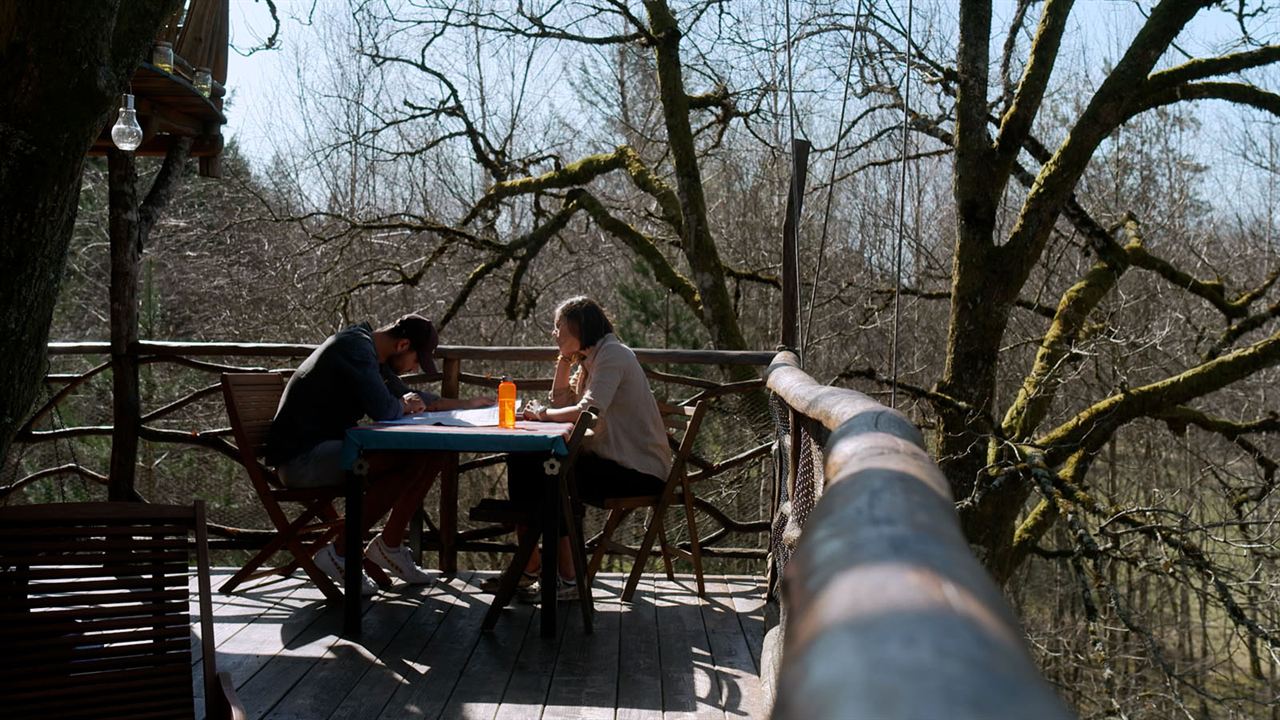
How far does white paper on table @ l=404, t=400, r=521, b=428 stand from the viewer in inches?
186

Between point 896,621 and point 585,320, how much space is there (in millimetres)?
4546

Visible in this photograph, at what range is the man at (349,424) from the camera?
187 inches

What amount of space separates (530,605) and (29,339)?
264 cm

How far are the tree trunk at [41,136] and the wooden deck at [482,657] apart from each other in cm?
144

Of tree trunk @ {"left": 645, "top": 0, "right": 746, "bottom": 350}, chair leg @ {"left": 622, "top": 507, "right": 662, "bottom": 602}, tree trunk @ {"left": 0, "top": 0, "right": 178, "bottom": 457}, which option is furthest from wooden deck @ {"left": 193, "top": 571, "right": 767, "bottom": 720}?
tree trunk @ {"left": 645, "top": 0, "right": 746, "bottom": 350}

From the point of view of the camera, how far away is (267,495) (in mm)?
4746

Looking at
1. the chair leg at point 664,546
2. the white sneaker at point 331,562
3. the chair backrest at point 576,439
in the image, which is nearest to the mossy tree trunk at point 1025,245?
the chair leg at point 664,546

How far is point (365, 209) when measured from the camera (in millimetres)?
14805

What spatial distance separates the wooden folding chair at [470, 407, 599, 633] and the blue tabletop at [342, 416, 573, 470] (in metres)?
0.08

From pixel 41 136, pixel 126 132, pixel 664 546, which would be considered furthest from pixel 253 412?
pixel 41 136

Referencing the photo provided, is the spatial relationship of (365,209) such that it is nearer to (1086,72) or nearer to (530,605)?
(1086,72)

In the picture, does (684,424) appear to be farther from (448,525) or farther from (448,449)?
(448,449)

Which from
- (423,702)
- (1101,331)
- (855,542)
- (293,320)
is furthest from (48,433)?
(293,320)

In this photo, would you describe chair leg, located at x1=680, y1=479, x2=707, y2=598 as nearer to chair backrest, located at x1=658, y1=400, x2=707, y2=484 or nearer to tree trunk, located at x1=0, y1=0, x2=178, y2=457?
chair backrest, located at x1=658, y1=400, x2=707, y2=484
